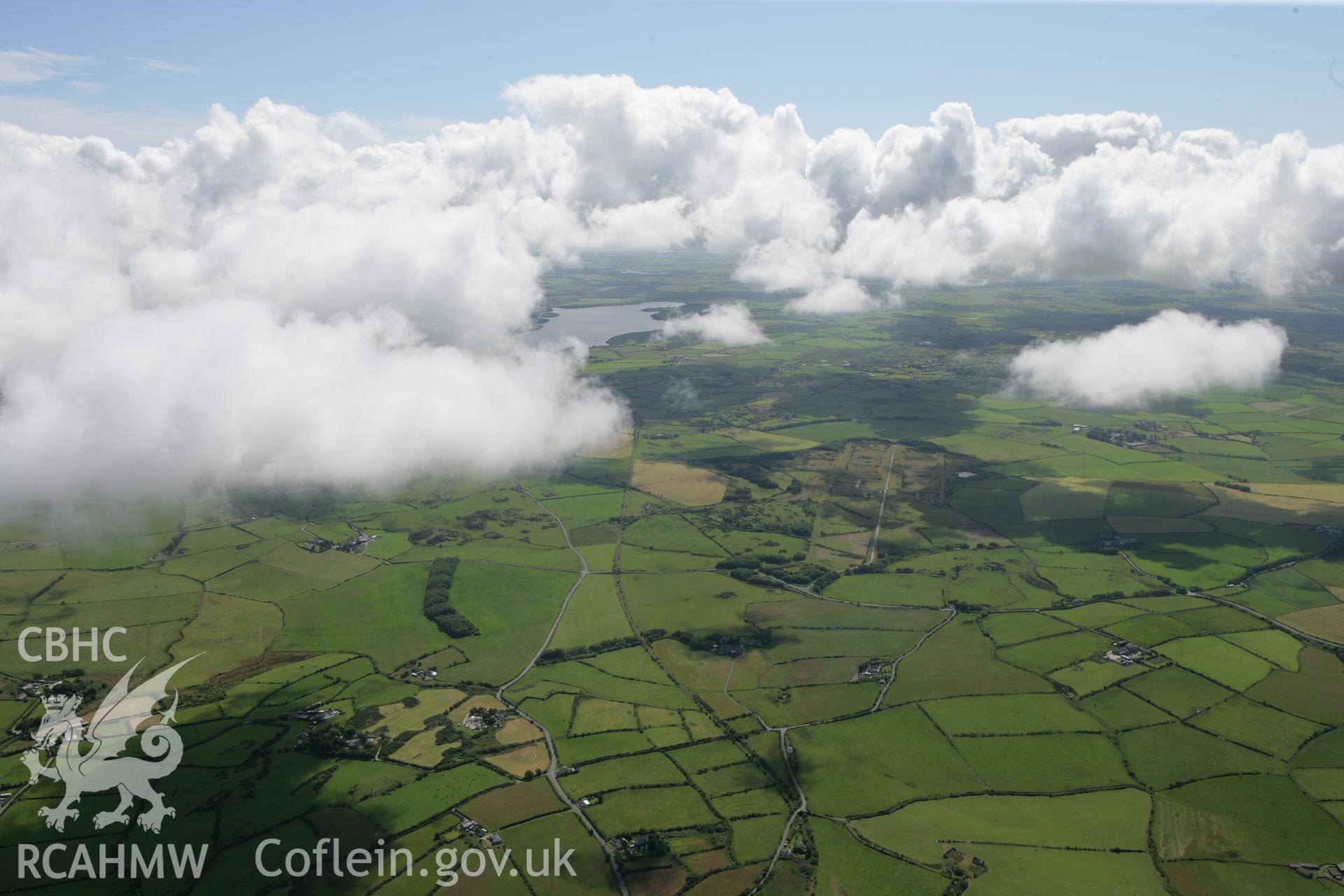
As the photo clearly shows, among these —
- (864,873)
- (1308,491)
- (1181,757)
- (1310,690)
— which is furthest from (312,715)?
(1308,491)

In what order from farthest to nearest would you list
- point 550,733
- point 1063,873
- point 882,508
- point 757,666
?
point 882,508 → point 757,666 → point 550,733 → point 1063,873

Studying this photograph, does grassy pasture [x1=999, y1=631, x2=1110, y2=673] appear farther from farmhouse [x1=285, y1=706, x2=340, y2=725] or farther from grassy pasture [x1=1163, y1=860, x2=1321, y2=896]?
farmhouse [x1=285, y1=706, x2=340, y2=725]

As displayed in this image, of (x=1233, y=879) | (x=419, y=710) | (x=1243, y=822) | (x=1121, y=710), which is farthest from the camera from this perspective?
(x=419, y=710)

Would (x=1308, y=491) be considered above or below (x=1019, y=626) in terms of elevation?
above

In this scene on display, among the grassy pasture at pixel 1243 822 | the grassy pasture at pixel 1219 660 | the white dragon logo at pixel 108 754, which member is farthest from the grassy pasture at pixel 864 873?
the white dragon logo at pixel 108 754

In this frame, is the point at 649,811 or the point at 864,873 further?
the point at 649,811

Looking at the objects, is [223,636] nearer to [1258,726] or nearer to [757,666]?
[757,666]

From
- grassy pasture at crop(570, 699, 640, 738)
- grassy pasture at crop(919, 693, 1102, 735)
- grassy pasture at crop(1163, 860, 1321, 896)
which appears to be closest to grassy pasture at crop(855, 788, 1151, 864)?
grassy pasture at crop(1163, 860, 1321, 896)
